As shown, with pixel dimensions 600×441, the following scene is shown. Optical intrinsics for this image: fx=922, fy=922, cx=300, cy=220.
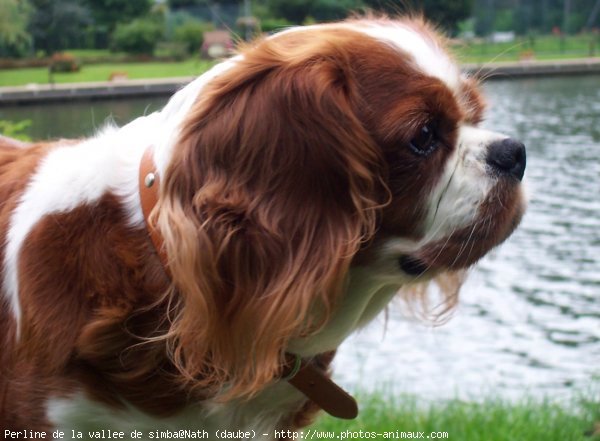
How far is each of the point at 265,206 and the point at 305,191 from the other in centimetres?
11

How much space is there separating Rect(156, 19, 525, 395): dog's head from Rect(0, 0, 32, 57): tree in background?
32.5 metres

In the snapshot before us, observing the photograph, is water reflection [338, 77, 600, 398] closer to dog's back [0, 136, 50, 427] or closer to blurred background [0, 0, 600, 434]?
blurred background [0, 0, 600, 434]

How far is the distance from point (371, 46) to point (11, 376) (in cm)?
130

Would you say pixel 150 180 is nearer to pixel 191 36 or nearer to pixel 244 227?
pixel 244 227

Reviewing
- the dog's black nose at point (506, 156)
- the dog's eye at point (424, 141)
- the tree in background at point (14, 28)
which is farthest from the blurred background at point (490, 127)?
the dog's eye at point (424, 141)

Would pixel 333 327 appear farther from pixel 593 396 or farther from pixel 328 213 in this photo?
pixel 593 396

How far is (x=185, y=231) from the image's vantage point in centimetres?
217

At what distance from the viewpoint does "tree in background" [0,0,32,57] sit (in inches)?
1445

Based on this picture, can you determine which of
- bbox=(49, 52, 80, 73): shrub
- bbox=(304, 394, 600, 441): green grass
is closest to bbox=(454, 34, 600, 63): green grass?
bbox=(49, 52, 80, 73): shrub

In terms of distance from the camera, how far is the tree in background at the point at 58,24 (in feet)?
160

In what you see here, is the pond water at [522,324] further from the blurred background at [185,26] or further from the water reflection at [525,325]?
the blurred background at [185,26]

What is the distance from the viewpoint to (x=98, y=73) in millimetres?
45906

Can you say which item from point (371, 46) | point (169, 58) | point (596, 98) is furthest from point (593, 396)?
point (169, 58)

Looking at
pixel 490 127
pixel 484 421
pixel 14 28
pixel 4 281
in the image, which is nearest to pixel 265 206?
pixel 4 281
